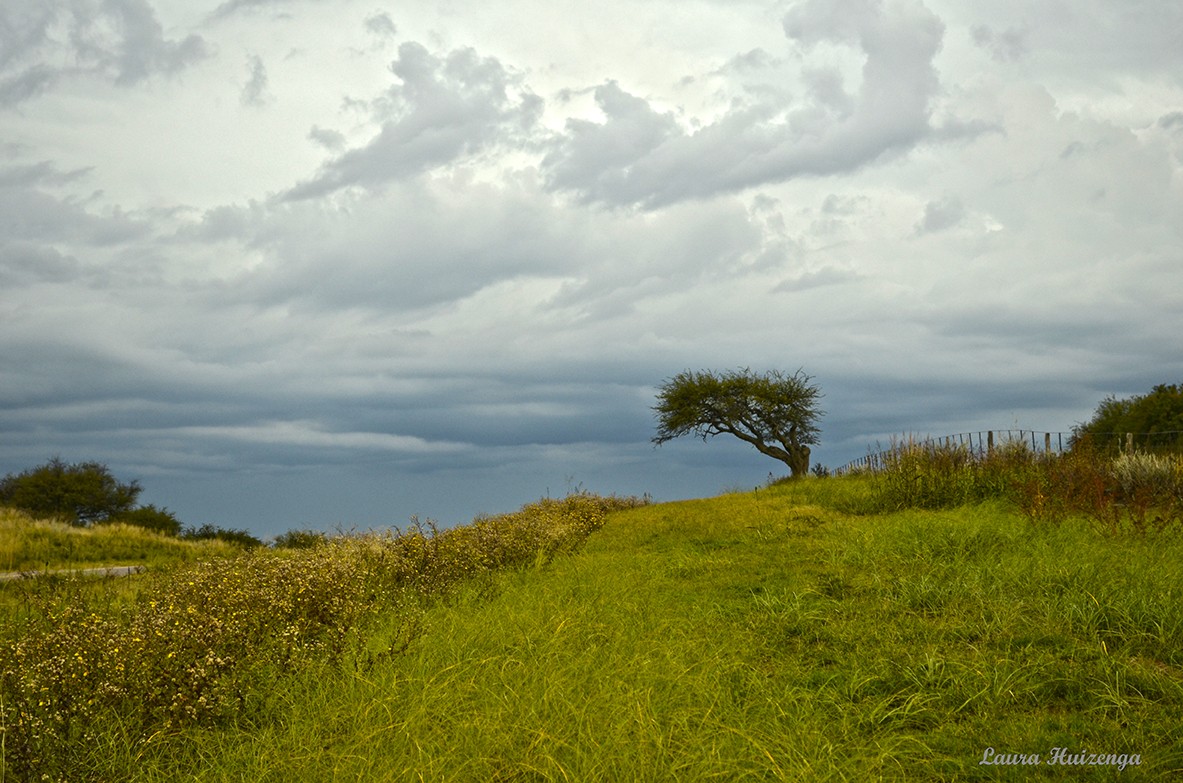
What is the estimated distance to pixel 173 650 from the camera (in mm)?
5785

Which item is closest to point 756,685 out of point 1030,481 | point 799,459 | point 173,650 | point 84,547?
point 173,650

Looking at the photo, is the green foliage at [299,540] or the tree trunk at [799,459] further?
the tree trunk at [799,459]

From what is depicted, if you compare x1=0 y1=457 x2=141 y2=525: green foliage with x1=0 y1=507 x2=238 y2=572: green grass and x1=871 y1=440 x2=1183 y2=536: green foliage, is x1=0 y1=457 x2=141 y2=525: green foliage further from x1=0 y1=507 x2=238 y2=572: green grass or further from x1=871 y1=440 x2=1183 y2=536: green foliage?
x1=871 y1=440 x2=1183 y2=536: green foliage

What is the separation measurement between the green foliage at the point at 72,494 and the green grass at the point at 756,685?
115 feet

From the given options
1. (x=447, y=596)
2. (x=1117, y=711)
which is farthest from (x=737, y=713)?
(x=447, y=596)

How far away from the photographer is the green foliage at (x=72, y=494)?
37.6 metres

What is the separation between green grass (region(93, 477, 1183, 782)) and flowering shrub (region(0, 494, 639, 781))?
232 millimetres

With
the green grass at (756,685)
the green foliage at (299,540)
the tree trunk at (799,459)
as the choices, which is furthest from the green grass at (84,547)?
the tree trunk at (799,459)

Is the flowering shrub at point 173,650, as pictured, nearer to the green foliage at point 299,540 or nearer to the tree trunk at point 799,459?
the green foliage at point 299,540

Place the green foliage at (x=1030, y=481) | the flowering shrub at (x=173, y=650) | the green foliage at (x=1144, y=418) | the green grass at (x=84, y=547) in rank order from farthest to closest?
the green foliage at (x=1144, y=418), the green grass at (x=84, y=547), the green foliage at (x=1030, y=481), the flowering shrub at (x=173, y=650)

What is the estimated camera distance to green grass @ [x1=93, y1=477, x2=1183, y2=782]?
14.9 ft

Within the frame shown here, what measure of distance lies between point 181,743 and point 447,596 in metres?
4.10

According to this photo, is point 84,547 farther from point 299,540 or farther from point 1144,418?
point 1144,418

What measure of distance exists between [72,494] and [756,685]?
39957mm
